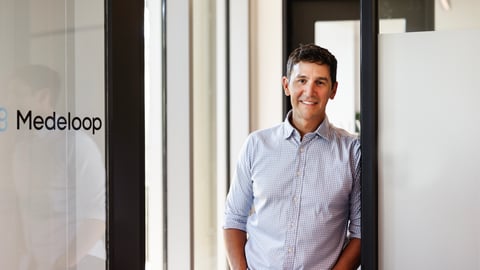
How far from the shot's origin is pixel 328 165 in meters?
1.99

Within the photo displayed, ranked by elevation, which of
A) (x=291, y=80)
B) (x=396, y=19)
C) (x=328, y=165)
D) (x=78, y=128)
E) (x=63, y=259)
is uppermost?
(x=396, y=19)

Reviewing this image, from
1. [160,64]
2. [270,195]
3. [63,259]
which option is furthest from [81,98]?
[160,64]

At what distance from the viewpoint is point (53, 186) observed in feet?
5.18

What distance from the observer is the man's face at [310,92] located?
6.62ft

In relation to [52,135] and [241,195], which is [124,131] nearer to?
[52,135]

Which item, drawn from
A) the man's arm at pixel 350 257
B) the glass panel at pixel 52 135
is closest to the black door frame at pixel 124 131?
the glass panel at pixel 52 135

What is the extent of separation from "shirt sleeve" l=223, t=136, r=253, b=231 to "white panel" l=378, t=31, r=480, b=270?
1.61 feet

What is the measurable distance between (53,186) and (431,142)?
1.01 meters

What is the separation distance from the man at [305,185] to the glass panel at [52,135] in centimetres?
58

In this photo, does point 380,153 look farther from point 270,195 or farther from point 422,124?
point 270,195

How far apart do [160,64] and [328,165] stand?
1174 millimetres

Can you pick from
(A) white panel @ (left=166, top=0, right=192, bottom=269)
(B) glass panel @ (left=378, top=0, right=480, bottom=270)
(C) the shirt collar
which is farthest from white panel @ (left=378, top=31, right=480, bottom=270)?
(A) white panel @ (left=166, top=0, right=192, bottom=269)

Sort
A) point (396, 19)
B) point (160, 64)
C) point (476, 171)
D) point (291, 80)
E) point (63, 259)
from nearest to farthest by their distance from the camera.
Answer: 1. point (63, 259)
2. point (476, 171)
3. point (396, 19)
4. point (291, 80)
5. point (160, 64)

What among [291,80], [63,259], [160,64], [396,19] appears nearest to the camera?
[63,259]
